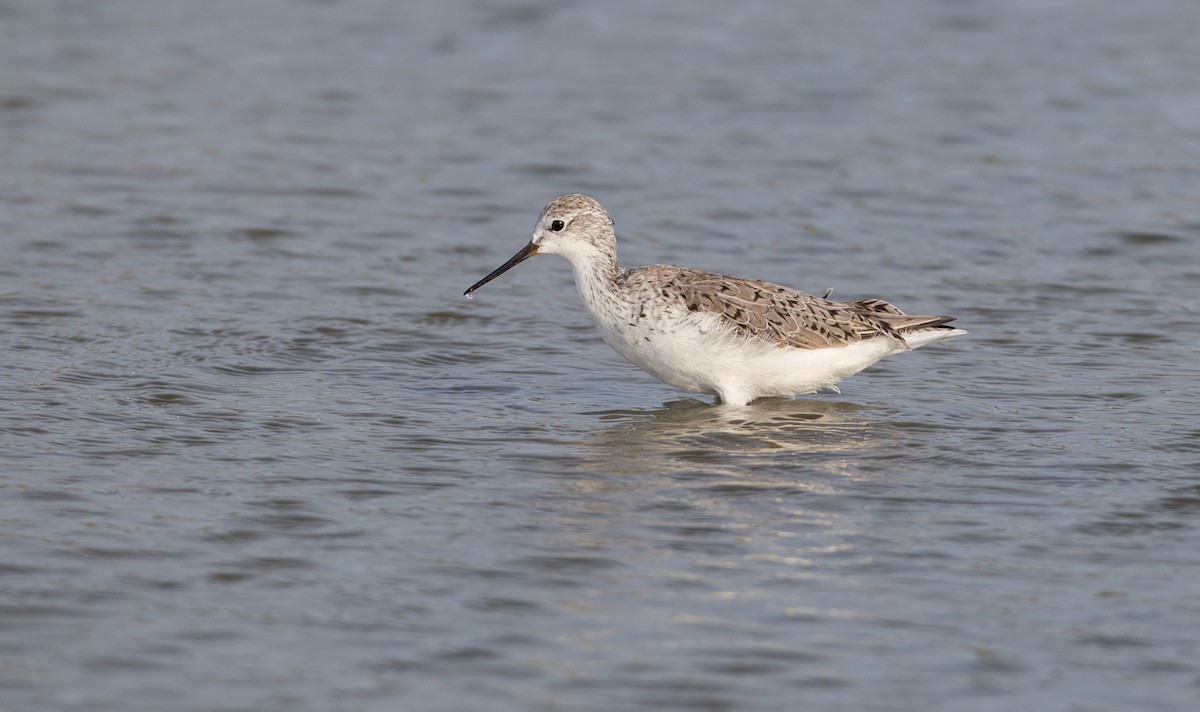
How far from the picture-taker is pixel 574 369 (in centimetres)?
1209

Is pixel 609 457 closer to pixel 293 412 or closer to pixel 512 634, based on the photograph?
pixel 293 412

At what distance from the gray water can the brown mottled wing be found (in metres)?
0.55

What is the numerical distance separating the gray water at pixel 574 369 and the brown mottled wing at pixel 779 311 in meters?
0.55

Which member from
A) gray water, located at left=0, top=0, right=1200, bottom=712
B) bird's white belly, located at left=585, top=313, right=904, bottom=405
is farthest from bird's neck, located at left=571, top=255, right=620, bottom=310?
gray water, located at left=0, top=0, right=1200, bottom=712

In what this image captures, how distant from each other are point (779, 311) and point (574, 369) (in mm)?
1777

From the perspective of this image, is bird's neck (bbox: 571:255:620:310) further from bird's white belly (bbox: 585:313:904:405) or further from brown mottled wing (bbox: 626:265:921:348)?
brown mottled wing (bbox: 626:265:921:348)

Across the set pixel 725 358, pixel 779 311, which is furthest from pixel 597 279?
pixel 779 311

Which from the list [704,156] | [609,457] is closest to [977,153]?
[704,156]

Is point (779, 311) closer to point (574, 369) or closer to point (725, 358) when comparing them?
point (725, 358)

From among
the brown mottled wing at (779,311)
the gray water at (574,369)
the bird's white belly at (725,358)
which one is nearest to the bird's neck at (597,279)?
the bird's white belly at (725,358)

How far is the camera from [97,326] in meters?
12.1

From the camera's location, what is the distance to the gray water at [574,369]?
6.99 m

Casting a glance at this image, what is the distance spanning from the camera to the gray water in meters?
6.99

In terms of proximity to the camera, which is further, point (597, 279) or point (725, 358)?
point (597, 279)
